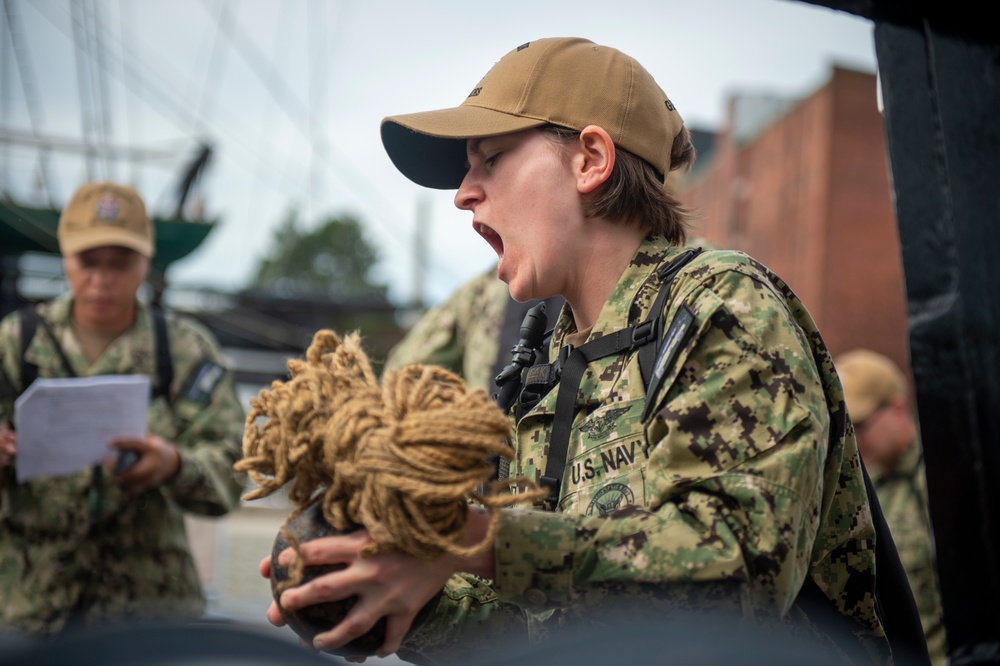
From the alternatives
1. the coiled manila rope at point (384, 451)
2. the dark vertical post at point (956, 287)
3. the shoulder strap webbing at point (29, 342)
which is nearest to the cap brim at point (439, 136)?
the coiled manila rope at point (384, 451)

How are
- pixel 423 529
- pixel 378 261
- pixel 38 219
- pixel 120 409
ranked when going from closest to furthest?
pixel 423 529, pixel 120 409, pixel 38 219, pixel 378 261

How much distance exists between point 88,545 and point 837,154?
2335 cm

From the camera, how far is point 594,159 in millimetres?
1833

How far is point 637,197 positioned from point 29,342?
300 centimetres

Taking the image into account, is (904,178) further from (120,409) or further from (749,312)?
(120,409)

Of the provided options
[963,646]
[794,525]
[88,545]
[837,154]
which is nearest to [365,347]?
[794,525]

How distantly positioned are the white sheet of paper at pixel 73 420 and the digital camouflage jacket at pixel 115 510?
7cm

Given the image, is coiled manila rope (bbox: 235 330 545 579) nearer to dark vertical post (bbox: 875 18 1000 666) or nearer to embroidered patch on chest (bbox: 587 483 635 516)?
embroidered patch on chest (bbox: 587 483 635 516)

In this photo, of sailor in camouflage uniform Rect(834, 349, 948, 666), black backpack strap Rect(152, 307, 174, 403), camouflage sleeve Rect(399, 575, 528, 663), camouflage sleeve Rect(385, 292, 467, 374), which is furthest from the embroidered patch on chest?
sailor in camouflage uniform Rect(834, 349, 948, 666)

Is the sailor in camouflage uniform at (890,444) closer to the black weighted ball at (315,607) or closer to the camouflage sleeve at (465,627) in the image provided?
the camouflage sleeve at (465,627)

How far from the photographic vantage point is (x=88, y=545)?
3844 mm

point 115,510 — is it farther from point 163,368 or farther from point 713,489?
point 713,489

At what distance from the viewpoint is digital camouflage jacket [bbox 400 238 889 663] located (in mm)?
1363

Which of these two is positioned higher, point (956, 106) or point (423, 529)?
point (956, 106)
